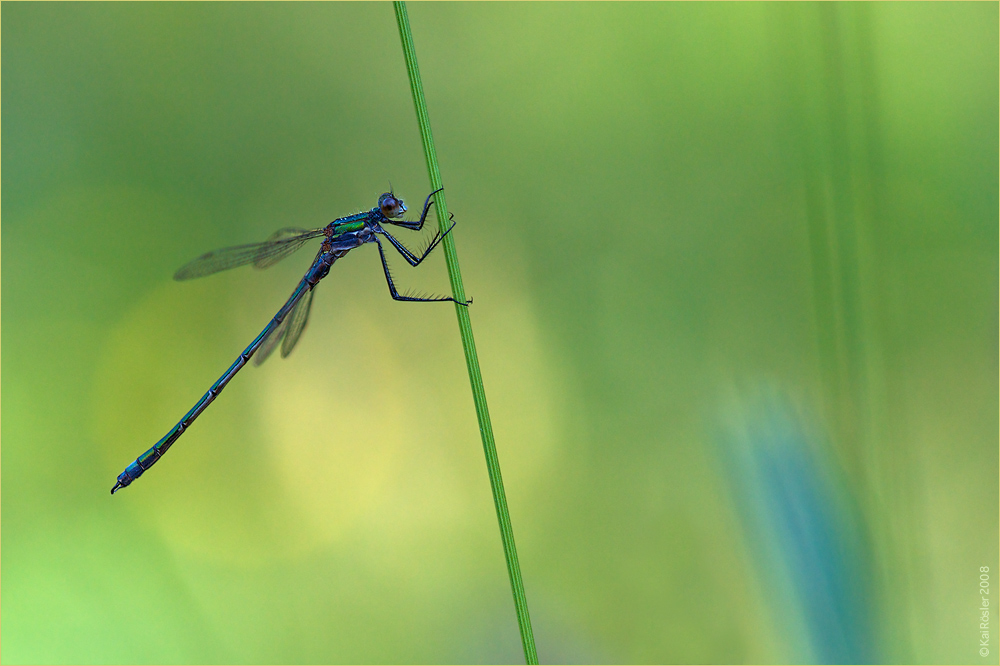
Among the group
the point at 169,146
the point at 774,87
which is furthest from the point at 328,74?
the point at 774,87

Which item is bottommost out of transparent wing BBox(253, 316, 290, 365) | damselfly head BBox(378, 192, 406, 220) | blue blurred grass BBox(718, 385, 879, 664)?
blue blurred grass BBox(718, 385, 879, 664)

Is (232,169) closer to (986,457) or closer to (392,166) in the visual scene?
(392,166)

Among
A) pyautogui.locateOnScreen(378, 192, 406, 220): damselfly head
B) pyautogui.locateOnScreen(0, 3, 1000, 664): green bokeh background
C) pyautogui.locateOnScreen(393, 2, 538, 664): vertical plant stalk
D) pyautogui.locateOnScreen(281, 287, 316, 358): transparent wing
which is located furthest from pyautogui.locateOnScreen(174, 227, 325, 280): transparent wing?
pyautogui.locateOnScreen(393, 2, 538, 664): vertical plant stalk

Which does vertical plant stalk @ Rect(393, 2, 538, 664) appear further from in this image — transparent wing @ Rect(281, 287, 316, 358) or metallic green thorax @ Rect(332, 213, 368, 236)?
transparent wing @ Rect(281, 287, 316, 358)

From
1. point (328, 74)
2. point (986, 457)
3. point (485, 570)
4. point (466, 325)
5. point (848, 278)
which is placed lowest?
point (485, 570)

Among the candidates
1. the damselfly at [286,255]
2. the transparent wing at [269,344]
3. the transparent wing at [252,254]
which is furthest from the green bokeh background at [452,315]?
the transparent wing at [252,254]

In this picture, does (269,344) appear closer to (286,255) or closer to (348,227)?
(286,255)
